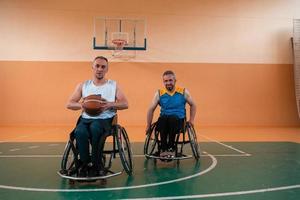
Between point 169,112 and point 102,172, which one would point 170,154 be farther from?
point 102,172

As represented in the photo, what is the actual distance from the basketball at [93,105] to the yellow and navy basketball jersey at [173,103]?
1059 millimetres

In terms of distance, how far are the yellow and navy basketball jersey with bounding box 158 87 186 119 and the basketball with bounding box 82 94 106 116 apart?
3.47 ft

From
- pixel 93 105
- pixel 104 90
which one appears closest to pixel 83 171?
pixel 93 105

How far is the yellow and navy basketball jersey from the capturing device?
3.46 metres

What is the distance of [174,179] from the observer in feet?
8.62

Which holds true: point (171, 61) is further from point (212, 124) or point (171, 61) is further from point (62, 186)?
point (62, 186)

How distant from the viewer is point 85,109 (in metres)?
2.52

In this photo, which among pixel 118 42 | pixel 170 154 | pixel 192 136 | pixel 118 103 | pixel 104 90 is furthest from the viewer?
pixel 118 42

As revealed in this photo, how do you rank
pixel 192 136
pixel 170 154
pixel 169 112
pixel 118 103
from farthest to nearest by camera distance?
pixel 169 112, pixel 192 136, pixel 170 154, pixel 118 103

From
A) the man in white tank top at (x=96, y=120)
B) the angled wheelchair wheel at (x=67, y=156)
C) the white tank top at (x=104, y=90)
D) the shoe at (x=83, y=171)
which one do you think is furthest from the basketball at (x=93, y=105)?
the shoe at (x=83, y=171)

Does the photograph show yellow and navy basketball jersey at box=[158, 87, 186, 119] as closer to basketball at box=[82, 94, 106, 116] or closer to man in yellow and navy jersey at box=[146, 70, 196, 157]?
man in yellow and navy jersey at box=[146, 70, 196, 157]

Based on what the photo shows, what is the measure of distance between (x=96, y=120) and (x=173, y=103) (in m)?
1.16

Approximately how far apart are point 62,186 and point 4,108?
6974 millimetres

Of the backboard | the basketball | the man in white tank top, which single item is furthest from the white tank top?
the backboard
